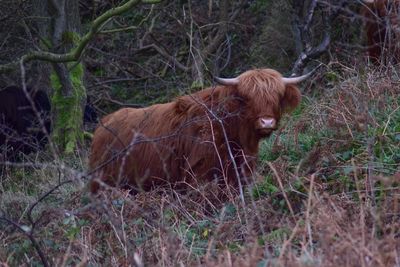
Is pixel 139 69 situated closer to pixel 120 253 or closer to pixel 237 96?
pixel 237 96

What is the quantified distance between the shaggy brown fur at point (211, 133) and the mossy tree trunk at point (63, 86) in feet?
8.18

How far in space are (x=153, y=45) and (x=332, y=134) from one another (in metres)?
7.05

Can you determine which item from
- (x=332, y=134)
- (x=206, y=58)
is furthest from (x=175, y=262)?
(x=206, y=58)

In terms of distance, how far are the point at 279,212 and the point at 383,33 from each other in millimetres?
5205

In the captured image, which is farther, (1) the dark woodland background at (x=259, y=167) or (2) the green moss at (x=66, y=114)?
(2) the green moss at (x=66, y=114)

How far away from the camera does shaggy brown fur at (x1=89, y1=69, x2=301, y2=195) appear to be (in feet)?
28.8

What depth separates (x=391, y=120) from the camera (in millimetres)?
8852

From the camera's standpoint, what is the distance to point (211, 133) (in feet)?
28.9

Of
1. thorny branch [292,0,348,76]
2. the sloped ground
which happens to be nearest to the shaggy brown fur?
the sloped ground

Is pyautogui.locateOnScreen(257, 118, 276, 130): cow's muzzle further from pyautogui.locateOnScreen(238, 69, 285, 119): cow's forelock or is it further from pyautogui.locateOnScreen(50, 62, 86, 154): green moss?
pyautogui.locateOnScreen(50, 62, 86, 154): green moss

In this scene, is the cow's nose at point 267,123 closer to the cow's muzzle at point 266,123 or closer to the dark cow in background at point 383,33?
the cow's muzzle at point 266,123

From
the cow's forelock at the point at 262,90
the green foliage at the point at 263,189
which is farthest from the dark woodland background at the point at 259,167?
the cow's forelock at the point at 262,90

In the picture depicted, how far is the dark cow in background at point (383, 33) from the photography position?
10055 mm

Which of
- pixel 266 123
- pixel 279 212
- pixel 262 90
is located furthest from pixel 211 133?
pixel 279 212
